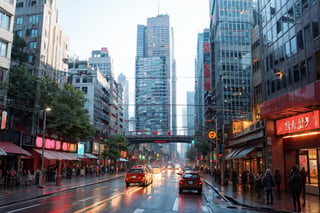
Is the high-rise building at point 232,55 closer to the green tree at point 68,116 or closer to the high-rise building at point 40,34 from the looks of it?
the high-rise building at point 40,34

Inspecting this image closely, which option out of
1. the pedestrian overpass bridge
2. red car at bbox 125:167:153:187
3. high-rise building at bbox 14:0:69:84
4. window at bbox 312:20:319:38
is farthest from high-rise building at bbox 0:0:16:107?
the pedestrian overpass bridge

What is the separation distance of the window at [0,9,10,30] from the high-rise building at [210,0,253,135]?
5667cm

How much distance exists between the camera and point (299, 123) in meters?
22.5

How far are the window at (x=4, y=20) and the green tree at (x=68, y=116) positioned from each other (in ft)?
34.4

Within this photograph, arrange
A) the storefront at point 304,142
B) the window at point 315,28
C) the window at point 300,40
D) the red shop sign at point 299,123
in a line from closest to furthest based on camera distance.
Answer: the window at point 315,28 → the red shop sign at point 299,123 → the storefront at point 304,142 → the window at point 300,40

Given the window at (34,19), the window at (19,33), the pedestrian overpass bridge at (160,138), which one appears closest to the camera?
the window at (34,19)

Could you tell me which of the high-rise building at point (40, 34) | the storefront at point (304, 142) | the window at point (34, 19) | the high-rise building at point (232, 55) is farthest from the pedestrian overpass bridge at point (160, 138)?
the storefront at point (304, 142)

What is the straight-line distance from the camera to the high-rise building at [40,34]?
52.0 metres

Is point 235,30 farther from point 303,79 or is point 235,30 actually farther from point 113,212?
point 113,212

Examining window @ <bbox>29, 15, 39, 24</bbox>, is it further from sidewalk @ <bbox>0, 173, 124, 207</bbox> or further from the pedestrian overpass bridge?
the pedestrian overpass bridge

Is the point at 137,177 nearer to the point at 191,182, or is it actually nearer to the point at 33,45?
the point at 191,182

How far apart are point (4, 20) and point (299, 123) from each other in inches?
1229

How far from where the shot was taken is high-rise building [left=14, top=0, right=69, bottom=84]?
5201 cm

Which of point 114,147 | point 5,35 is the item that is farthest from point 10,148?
point 114,147
